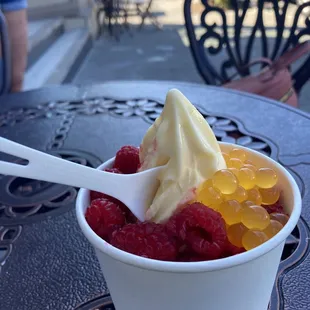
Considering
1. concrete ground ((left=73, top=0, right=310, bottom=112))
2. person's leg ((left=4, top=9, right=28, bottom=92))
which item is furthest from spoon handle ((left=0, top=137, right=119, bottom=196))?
concrete ground ((left=73, top=0, right=310, bottom=112))

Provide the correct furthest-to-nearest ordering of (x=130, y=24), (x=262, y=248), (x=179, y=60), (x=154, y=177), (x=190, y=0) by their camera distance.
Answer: (x=130, y=24), (x=179, y=60), (x=190, y=0), (x=154, y=177), (x=262, y=248)

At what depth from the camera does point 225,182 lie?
452 millimetres

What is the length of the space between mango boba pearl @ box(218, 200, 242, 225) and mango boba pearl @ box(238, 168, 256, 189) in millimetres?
42

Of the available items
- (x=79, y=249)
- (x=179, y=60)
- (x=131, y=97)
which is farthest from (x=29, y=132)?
(x=179, y=60)

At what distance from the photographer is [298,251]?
1.99ft

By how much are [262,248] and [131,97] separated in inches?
31.8

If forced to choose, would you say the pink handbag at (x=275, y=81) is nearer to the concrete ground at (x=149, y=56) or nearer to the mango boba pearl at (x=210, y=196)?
the mango boba pearl at (x=210, y=196)

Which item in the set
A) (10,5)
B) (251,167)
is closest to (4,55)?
(10,5)

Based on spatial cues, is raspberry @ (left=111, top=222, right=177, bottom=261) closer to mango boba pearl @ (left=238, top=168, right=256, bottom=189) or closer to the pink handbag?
mango boba pearl @ (left=238, top=168, right=256, bottom=189)

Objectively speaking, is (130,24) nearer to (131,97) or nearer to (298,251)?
(131,97)

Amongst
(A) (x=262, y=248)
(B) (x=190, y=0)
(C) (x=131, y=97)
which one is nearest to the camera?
(A) (x=262, y=248)

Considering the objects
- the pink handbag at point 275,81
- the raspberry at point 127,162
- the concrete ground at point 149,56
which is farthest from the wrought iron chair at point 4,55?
the concrete ground at point 149,56

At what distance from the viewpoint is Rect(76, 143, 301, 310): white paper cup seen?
39cm

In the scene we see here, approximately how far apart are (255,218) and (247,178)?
6 centimetres
